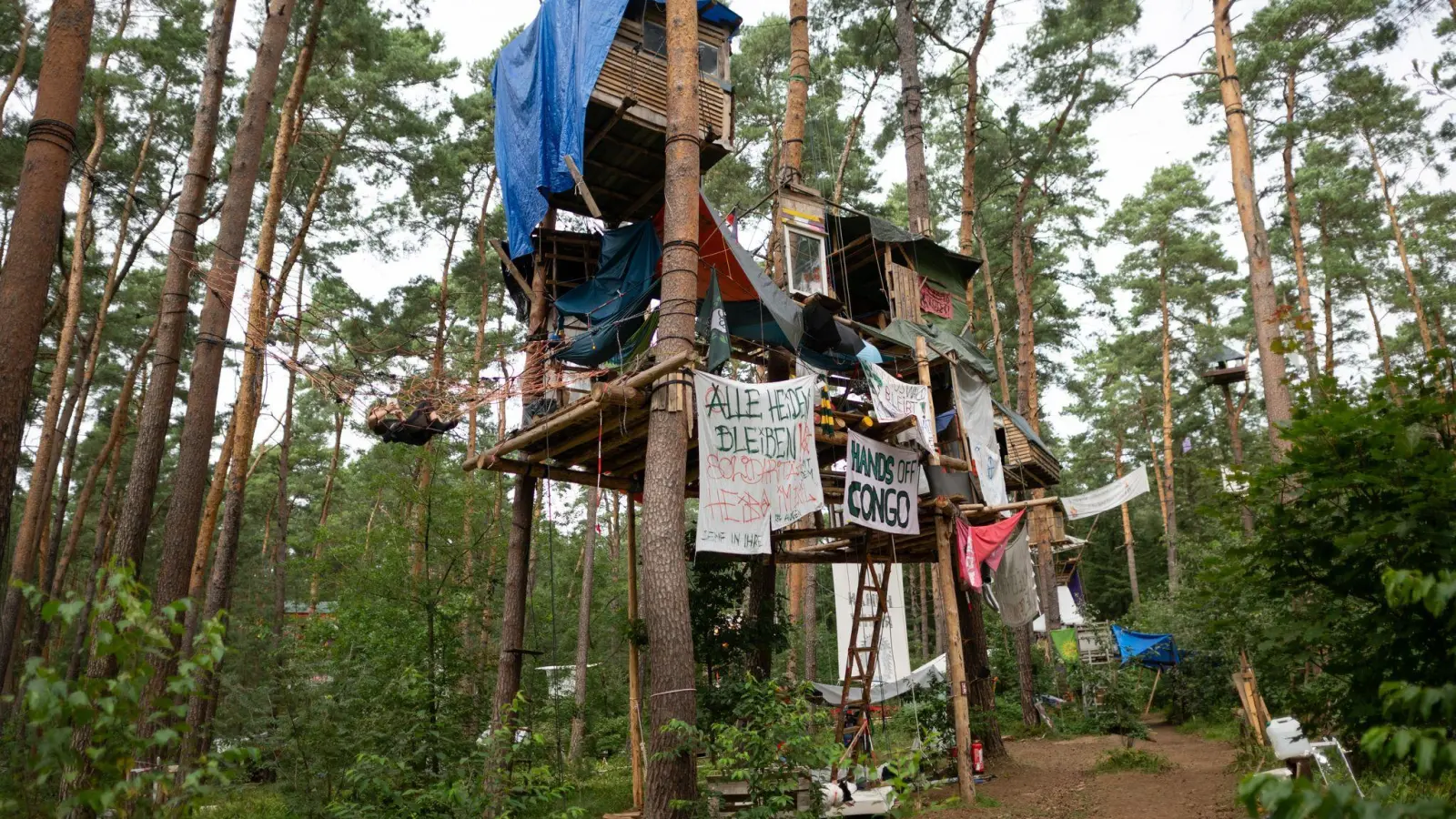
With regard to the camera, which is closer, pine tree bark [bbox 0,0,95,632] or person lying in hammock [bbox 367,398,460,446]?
pine tree bark [bbox 0,0,95,632]

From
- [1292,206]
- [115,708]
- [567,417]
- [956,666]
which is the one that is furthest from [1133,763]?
[1292,206]

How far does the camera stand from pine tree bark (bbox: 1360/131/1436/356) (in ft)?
81.4

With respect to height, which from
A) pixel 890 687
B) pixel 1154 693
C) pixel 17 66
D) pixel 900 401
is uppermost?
pixel 17 66

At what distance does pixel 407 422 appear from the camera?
9.21 m

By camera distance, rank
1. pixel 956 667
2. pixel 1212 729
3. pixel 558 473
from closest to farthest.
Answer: pixel 956 667
pixel 558 473
pixel 1212 729

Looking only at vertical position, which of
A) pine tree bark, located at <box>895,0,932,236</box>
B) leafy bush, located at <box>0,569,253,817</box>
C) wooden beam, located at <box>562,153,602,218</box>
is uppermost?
pine tree bark, located at <box>895,0,932,236</box>

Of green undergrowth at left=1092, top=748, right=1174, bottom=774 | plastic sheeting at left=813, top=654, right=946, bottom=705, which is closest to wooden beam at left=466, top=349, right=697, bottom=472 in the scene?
green undergrowth at left=1092, top=748, right=1174, bottom=774

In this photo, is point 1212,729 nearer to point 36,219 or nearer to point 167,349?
point 167,349

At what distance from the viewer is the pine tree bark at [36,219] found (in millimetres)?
Result: 5207

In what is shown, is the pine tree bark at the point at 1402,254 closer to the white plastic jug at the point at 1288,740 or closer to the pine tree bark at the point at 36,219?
the white plastic jug at the point at 1288,740

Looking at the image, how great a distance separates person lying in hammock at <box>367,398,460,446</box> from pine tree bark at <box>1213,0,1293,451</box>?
9.52 meters

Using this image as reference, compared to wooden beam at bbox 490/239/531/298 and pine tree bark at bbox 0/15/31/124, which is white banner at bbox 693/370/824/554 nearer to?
wooden beam at bbox 490/239/531/298

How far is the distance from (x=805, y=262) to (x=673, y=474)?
5570 millimetres

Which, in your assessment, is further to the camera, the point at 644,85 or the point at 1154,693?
the point at 1154,693
